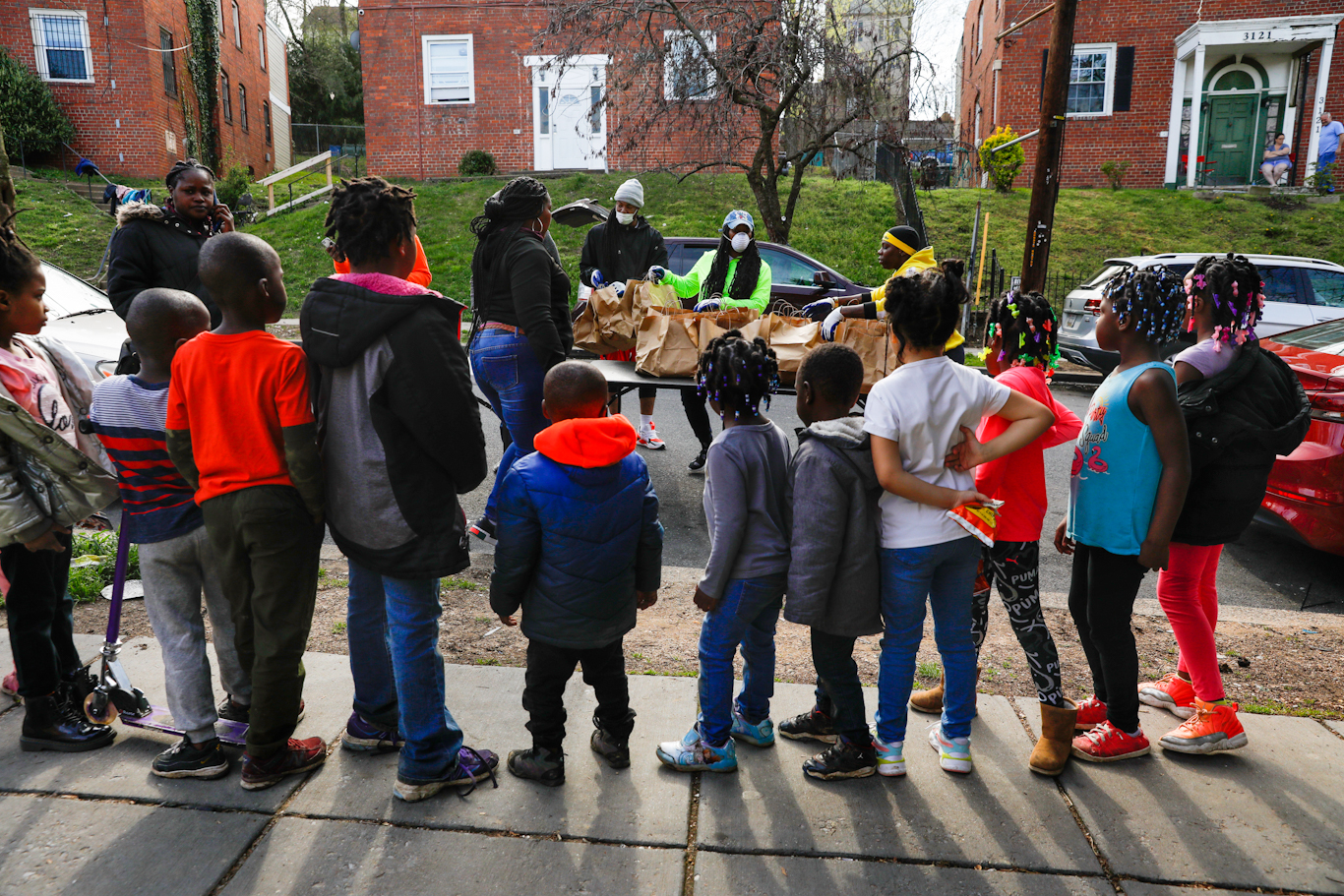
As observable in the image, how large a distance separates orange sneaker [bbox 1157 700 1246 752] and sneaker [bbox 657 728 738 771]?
61.4 inches

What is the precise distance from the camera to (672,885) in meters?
2.30

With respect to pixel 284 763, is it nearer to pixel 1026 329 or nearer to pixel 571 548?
pixel 571 548

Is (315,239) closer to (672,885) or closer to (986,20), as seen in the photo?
(672,885)

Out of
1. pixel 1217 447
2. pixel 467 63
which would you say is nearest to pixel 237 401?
pixel 1217 447

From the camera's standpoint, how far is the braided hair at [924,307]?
2627mm

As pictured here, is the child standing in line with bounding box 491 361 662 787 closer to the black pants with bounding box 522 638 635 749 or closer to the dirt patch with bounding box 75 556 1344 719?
the black pants with bounding box 522 638 635 749

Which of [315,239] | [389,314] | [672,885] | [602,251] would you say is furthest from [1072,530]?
[315,239]

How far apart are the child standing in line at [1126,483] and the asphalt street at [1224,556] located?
1.86 m

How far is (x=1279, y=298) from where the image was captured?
11211 mm

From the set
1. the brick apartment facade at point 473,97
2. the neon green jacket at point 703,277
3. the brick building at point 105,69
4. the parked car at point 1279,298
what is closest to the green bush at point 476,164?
the brick apartment facade at point 473,97

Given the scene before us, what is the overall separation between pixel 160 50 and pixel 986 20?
81.0 ft

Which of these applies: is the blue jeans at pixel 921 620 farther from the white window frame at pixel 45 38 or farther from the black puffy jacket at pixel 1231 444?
the white window frame at pixel 45 38

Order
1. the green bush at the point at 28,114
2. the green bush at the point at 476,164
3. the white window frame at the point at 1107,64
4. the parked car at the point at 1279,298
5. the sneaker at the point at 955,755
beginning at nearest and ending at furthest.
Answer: the sneaker at the point at 955,755, the parked car at the point at 1279,298, the green bush at the point at 28,114, the white window frame at the point at 1107,64, the green bush at the point at 476,164

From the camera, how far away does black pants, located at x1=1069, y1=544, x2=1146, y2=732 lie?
2.82 meters
